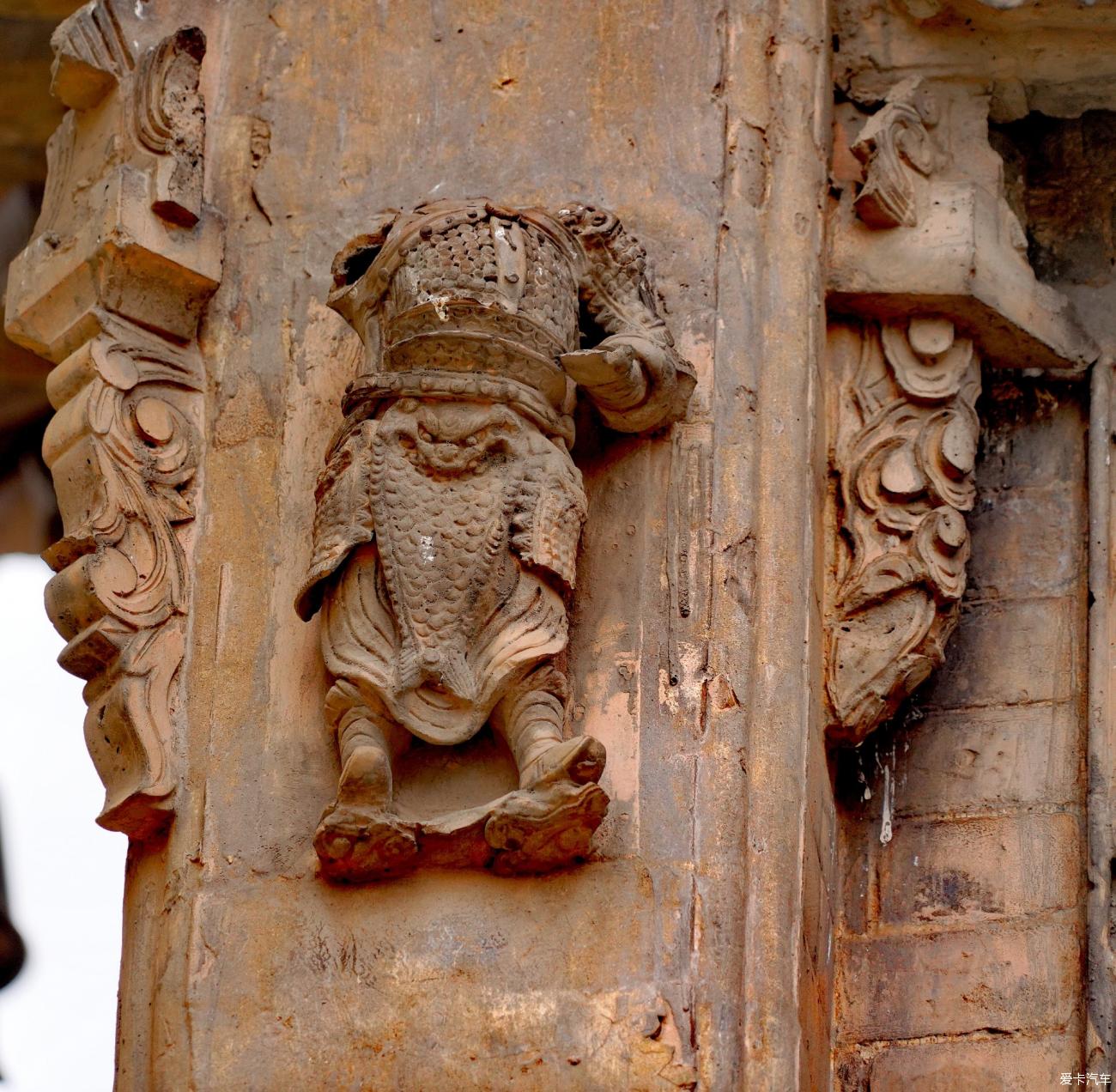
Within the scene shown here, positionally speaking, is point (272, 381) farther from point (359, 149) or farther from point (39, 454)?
point (39, 454)

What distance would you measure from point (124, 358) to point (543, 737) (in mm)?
1293

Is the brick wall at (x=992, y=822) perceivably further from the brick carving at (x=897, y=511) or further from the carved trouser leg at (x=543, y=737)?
the carved trouser leg at (x=543, y=737)

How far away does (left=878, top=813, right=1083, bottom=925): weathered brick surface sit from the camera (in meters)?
6.53

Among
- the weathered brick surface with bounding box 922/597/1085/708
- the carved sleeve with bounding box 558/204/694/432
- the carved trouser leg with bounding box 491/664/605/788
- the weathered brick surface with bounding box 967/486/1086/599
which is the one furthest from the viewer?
the weathered brick surface with bounding box 967/486/1086/599

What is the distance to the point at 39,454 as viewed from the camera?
871cm

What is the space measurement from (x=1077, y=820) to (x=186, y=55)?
2.44m

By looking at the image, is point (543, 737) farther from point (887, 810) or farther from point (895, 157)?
point (895, 157)

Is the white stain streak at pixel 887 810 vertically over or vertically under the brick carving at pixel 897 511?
under

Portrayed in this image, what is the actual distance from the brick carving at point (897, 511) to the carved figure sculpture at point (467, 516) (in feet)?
1.71

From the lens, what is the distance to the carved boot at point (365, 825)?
604 centimetres

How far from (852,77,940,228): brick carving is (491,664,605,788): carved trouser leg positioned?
136 cm

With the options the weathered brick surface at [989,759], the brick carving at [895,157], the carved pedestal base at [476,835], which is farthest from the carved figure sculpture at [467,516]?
the weathered brick surface at [989,759]

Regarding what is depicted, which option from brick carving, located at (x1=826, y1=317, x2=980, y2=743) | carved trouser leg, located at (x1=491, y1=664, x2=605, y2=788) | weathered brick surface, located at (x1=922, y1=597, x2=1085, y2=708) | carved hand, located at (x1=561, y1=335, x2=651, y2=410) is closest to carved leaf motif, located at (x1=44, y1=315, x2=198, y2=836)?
carved trouser leg, located at (x1=491, y1=664, x2=605, y2=788)

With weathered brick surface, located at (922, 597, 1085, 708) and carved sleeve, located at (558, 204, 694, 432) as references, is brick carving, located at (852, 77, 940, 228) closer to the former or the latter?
carved sleeve, located at (558, 204, 694, 432)
